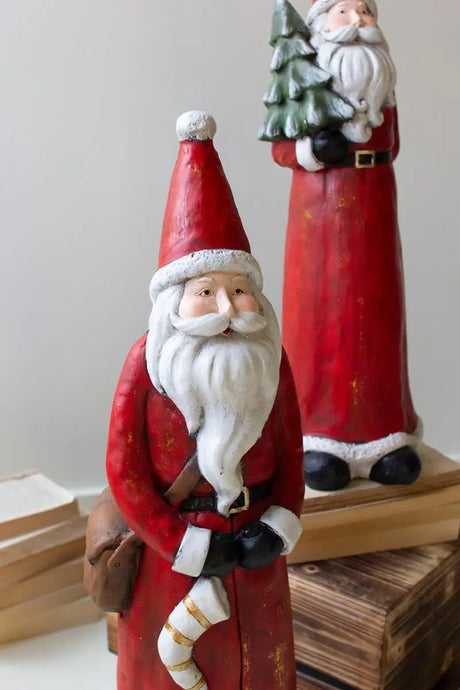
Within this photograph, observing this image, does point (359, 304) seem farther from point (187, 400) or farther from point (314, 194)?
point (187, 400)

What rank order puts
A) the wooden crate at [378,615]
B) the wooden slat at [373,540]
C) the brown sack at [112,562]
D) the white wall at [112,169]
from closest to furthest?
the brown sack at [112,562], the wooden crate at [378,615], the wooden slat at [373,540], the white wall at [112,169]

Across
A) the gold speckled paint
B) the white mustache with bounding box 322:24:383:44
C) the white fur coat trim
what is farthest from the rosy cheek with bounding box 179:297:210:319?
the white mustache with bounding box 322:24:383:44

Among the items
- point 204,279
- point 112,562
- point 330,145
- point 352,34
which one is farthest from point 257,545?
point 352,34

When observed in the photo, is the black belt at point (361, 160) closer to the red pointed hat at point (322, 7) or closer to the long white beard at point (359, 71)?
the long white beard at point (359, 71)

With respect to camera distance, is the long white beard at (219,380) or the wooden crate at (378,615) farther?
the wooden crate at (378,615)

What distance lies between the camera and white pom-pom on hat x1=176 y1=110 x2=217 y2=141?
81cm

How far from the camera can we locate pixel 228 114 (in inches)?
62.5

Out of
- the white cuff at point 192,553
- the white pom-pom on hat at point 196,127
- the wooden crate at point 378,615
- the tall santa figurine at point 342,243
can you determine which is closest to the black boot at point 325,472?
the tall santa figurine at point 342,243

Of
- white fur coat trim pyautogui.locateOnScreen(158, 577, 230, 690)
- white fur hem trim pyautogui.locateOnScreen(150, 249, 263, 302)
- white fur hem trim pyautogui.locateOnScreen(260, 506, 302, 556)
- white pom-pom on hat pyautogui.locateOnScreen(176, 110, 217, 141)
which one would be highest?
white pom-pom on hat pyautogui.locateOnScreen(176, 110, 217, 141)

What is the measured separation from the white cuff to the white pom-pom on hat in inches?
15.0

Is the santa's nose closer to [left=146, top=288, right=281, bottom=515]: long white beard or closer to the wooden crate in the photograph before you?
[left=146, top=288, right=281, bottom=515]: long white beard

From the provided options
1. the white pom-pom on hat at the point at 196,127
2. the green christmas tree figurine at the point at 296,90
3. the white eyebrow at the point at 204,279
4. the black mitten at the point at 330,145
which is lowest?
the white eyebrow at the point at 204,279

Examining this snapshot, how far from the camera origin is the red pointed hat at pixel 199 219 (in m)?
0.81

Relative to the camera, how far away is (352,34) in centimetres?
110
